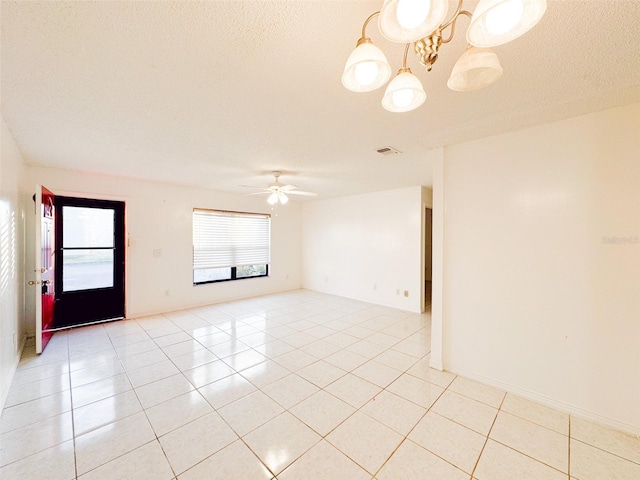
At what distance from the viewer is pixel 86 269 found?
4027 mm

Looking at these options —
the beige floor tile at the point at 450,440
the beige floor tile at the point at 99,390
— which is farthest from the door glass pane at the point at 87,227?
the beige floor tile at the point at 450,440

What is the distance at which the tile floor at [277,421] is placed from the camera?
1.57m

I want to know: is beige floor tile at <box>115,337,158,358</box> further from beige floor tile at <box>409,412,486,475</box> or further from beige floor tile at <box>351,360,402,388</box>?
beige floor tile at <box>409,412,486,475</box>

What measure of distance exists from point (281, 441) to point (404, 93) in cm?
227

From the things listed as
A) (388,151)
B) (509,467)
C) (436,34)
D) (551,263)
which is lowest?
(509,467)

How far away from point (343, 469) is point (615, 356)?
87.3 inches

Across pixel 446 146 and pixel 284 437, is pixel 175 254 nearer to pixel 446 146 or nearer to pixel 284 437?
pixel 284 437

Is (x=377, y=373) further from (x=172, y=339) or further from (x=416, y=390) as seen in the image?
(x=172, y=339)

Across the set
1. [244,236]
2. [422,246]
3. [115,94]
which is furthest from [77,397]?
[422,246]

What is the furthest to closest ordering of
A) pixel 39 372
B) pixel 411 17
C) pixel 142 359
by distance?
pixel 142 359, pixel 39 372, pixel 411 17

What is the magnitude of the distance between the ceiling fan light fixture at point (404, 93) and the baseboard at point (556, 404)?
2676 mm

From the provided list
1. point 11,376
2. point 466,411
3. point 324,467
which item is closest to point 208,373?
point 324,467

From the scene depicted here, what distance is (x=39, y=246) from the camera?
2906 mm

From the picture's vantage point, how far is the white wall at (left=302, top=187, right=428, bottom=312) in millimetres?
4837
